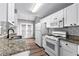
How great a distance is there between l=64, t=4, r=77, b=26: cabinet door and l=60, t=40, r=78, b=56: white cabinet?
47cm

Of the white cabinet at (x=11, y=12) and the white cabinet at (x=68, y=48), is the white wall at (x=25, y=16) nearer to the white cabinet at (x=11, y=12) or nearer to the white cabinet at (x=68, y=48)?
the white cabinet at (x=11, y=12)

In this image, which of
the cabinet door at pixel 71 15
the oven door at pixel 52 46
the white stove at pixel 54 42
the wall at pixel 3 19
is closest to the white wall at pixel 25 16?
the wall at pixel 3 19

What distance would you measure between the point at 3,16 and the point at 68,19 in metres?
1.33

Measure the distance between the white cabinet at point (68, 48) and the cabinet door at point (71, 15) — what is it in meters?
0.47

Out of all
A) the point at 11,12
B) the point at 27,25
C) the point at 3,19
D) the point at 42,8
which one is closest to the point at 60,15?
the point at 42,8

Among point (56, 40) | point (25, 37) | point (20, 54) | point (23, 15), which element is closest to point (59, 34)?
point (56, 40)

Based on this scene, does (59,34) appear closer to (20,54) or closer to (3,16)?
(20,54)

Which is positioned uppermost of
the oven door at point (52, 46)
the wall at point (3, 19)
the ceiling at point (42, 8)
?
the ceiling at point (42, 8)

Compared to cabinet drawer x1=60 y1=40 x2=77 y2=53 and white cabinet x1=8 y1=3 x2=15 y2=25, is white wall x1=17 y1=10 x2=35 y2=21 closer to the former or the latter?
white cabinet x1=8 y1=3 x2=15 y2=25

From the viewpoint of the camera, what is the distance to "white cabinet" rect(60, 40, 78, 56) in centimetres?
123

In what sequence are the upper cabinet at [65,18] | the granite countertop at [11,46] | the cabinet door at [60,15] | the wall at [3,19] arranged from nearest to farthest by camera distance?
the granite countertop at [11,46]
the wall at [3,19]
the upper cabinet at [65,18]
the cabinet door at [60,15]

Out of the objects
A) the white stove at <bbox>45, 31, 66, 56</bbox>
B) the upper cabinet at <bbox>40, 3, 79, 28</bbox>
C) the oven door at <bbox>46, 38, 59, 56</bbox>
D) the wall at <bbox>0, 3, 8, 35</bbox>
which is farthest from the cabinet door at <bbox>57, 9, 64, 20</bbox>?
the wall at <bbox>0, 3, 8, 35</bbox>

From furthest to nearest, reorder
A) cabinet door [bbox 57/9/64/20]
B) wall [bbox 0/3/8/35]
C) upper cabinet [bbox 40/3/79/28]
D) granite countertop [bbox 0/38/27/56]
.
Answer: cabinet door [bbox 57/9/64/20] → upper cabinet [bbox 40/3/79/28] → wall [bbox 0/3/8/35] → granite countertop [bbox 0/38/27/56]

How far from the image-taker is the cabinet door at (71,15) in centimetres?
150
